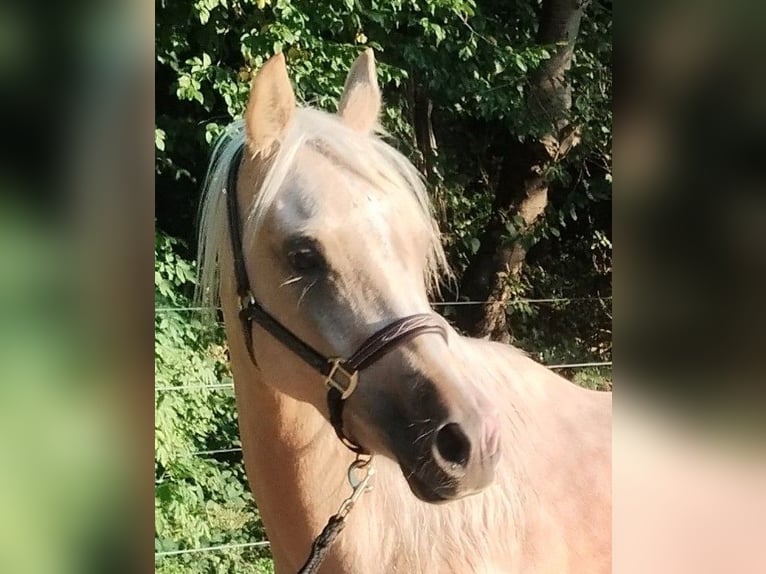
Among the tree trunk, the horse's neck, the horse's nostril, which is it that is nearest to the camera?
the horse's nostril

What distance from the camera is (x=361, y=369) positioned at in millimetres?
1031

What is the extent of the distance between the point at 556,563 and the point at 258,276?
2.39 ft

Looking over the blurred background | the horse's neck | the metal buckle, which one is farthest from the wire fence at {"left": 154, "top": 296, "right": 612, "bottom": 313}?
the metal buckle

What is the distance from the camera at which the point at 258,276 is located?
1.08 meters

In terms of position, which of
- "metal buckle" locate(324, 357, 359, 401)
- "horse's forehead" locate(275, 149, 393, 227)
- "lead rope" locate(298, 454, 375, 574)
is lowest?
"lead rope" locate(298, 454, 375, 574)

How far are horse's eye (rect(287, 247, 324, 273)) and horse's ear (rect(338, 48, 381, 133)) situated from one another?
23 centimetres

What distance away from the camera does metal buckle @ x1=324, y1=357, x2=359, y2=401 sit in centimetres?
104

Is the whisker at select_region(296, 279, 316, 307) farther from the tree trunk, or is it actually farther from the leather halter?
the tree trunk

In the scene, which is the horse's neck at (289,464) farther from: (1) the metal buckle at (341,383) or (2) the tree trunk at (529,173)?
(2) the tree trunk at (529,173)

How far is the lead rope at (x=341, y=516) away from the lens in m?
1.14

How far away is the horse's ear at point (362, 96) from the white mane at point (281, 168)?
0.08 feet

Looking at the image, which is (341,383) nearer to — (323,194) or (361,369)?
(361,369)
